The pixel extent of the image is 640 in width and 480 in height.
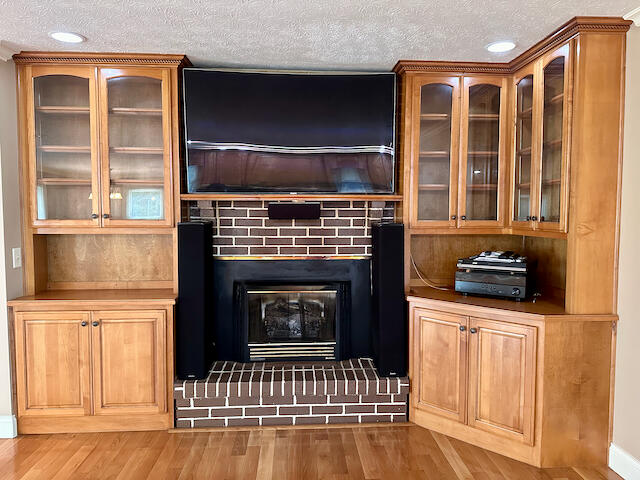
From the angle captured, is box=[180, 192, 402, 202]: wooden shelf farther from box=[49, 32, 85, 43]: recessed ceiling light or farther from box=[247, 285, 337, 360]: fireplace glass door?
box=[49, 32, 85, 43]: recessed ceiling light

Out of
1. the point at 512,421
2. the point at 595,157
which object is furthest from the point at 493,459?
the point at 595,157

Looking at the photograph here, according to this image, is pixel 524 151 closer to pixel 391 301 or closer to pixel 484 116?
pixel 484 116

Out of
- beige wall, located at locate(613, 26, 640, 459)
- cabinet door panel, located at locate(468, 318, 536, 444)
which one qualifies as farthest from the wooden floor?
beige wall, located at locate(613, 26, 640, 459)

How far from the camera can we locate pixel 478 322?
292cm

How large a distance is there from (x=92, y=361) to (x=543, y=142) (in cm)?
311

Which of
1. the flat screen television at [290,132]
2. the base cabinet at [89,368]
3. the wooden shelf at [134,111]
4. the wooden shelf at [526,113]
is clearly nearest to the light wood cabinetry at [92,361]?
the base cabinet at [89,368]

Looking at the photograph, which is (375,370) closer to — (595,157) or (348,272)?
(348,272)

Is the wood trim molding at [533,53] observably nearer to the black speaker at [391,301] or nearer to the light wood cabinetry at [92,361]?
the black speaker at [391,301]

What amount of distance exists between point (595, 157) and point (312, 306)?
2.05 m

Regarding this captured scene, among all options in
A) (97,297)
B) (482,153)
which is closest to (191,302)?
(97,297)

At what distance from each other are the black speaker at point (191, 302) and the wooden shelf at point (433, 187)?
4.92 feet

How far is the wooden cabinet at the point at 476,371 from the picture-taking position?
2758 millimetres

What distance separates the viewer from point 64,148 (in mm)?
3166

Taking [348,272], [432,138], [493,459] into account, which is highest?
[432,138]
